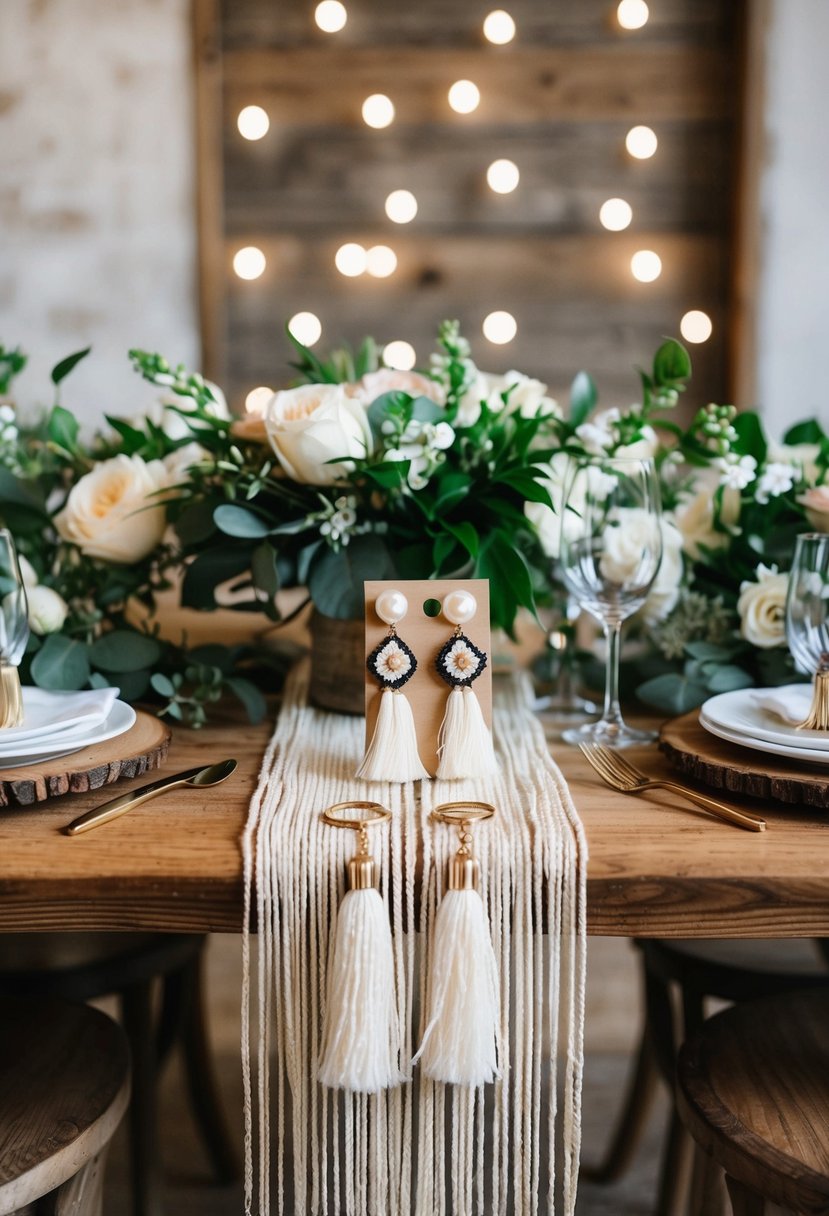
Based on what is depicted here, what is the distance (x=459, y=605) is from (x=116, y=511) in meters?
0.41

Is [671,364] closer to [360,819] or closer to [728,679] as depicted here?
[728,679]

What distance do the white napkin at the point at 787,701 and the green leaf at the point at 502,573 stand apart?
23 centimetres

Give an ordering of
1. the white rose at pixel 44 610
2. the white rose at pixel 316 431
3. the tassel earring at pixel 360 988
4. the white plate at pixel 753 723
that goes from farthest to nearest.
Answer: the white rose at pixel 44 610 → the white rose at pixel 316 431 → the white plate at pixel 753 723 → the tassel earring at pixel 360 988

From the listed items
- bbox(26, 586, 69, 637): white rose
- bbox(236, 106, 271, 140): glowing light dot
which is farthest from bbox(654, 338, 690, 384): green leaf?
bbox(236, 106, 271, 140): glowing light dot

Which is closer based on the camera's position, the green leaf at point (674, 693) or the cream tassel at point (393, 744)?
the cream tassel at point (393, 744)

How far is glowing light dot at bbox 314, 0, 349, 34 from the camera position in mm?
2041

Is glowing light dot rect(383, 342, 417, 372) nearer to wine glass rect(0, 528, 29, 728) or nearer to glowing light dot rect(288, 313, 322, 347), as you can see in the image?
glowing light dot rect(288, 313, 322, 347)

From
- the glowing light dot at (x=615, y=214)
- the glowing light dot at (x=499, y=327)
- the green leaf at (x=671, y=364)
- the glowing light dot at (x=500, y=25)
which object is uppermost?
Answer: the glowing light dot at (x=500, y=25)

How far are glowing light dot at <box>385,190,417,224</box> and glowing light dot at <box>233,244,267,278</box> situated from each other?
0.92 ft

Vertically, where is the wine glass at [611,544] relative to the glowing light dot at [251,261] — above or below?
below

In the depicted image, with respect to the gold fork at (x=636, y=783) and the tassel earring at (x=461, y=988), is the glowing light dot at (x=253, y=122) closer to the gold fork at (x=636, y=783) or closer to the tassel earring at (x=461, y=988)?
the gold fork at (x=636, y=783)

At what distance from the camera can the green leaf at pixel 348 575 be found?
3.15 ft

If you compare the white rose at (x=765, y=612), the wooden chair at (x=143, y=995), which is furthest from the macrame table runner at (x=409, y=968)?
the wooden chair at (x=143, y=995)

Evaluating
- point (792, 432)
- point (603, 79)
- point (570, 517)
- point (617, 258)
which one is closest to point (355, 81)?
point (603, 79)
